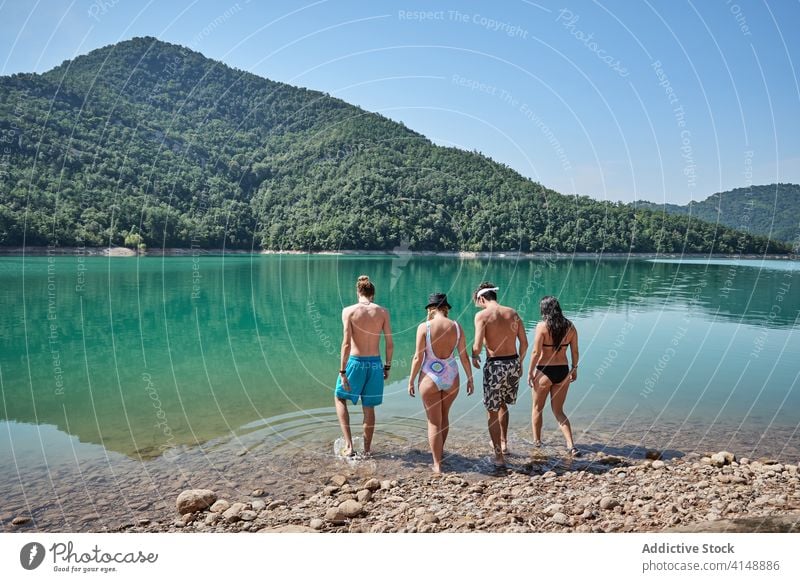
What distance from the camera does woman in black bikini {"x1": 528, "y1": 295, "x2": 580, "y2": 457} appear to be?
6.47 m

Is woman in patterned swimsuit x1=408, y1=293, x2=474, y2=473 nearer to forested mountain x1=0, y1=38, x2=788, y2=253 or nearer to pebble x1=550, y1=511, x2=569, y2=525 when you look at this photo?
pebble x1=550, y1=511, x2=569, y2=525

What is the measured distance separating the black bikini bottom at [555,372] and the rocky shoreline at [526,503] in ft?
3.20

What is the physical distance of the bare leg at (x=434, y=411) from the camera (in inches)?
234

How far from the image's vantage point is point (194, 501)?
203 inches

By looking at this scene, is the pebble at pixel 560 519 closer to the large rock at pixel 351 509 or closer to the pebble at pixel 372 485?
the large rock at pixel 351 509

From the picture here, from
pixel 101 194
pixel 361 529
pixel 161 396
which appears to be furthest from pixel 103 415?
pixel 101 194

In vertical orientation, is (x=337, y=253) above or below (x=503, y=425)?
above

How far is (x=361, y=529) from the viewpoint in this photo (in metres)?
4.48

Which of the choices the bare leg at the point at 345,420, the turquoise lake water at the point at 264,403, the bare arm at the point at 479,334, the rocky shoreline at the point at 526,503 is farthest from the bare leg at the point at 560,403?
the bare leg at the point at 345,420

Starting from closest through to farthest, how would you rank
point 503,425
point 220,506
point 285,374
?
point 220,506, point 503,425, point 285,374

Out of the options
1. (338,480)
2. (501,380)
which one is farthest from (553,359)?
(338,480)

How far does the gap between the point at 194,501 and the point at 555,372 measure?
4.16 m

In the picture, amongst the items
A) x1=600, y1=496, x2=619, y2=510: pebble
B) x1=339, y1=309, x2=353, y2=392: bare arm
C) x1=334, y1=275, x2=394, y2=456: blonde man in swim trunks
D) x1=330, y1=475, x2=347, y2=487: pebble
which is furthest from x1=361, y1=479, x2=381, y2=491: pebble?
x1=600, y1=496, x2=619, y2=510: pebble

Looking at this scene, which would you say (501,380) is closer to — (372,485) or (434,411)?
(434,411)
